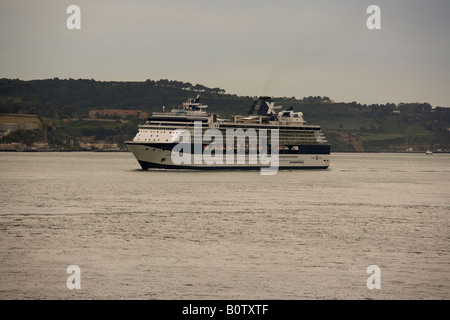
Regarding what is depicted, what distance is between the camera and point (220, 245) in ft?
109

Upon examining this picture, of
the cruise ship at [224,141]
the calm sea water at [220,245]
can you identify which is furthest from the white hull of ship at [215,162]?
the calm sea water at [220,245]

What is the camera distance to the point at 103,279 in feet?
85.0

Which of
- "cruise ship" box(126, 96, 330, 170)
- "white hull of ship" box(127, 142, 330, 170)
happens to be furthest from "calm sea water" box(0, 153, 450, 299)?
"cruise ship" box(126, 96, 330, 170)

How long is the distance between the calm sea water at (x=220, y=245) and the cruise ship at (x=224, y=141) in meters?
23.5

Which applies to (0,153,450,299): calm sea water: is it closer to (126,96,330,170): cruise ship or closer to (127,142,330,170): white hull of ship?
(127,142,330,170): white hull of ship

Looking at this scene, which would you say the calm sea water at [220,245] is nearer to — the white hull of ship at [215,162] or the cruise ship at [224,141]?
the white hull of ship at [215,162]

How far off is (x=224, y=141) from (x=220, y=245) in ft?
195

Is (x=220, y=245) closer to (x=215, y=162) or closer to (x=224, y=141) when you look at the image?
(x=215, y=162)

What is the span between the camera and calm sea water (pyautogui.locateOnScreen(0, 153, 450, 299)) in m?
24.9

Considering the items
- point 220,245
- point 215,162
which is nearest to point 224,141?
point 215,162

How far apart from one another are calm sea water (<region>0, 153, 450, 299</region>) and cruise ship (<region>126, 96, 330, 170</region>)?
2345cm

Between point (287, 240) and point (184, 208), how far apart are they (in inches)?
573
